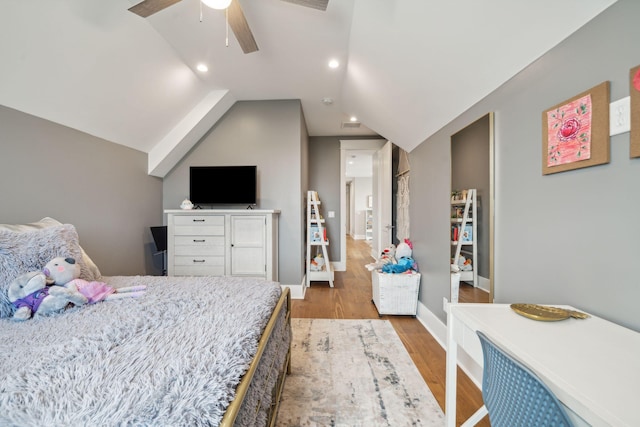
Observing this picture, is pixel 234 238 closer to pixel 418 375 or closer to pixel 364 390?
pixel 364 390

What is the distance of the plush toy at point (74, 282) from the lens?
1194 millimetres

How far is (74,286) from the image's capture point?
119 cm

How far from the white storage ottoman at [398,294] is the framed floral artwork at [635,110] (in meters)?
1.90

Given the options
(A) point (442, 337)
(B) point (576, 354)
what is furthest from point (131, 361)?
(A) point (442, 337)

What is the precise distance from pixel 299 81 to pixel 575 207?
2633 mm

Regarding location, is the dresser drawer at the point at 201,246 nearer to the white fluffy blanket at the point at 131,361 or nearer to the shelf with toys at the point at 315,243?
the shelf with toys at the point at 315,243

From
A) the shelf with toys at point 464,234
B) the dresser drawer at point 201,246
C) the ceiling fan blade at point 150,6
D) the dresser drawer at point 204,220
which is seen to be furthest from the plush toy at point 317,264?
the ceiling fan blade at point 150,6

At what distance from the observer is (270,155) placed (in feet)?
10.3

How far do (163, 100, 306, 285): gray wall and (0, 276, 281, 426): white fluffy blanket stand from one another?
195 centimetres

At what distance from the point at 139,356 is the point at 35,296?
86 centimetres

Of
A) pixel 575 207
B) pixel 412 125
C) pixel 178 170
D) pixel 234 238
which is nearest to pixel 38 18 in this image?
pixel 178 170

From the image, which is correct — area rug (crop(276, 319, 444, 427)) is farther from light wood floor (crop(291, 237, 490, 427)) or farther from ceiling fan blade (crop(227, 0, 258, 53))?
ceiling fan blade (crop(227, 0, 258, 53))

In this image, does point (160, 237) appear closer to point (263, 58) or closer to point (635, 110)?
point (263, 58)

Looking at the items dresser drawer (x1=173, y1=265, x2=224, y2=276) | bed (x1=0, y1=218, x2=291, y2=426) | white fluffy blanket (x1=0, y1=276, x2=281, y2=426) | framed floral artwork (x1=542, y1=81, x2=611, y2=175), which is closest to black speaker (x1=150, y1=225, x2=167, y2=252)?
dresser drawer (x1=173, y1=265, x2=224, y2=276)
